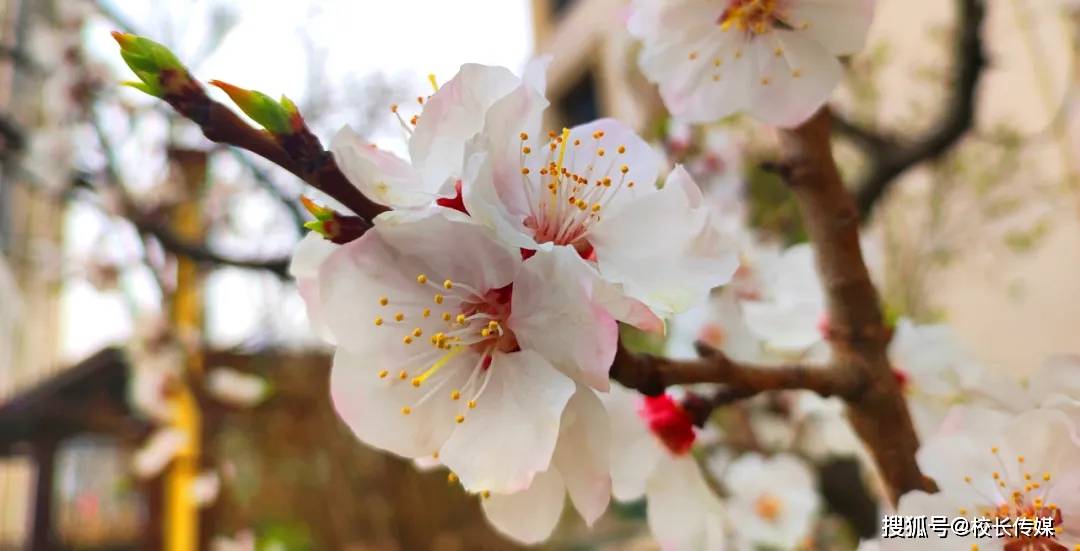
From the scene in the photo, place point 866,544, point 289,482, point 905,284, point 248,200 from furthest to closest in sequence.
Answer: point 289,482, point 248,200, point 905,284, point 866,544

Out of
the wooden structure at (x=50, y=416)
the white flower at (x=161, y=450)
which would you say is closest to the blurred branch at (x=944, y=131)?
the white flower at (x=161, y=450)

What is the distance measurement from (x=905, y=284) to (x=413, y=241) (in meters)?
1.59

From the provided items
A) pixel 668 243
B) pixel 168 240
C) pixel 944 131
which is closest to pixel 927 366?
pixel 668 243

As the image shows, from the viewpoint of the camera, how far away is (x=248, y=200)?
6.17 ft

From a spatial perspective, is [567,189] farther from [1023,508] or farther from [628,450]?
[1023,508]

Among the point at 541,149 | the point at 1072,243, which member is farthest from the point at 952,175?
the point at 541,149

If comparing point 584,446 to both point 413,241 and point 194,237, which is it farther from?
point 194,237

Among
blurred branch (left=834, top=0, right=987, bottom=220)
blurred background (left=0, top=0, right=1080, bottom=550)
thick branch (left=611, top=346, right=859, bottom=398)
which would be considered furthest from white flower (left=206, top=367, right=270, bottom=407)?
thick branch (left=611, top=346, right=859, bottom=398)

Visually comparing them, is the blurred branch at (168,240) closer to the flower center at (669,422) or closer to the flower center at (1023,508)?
the flower center at (669,422)

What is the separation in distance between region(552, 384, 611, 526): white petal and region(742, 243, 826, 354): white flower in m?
0.21

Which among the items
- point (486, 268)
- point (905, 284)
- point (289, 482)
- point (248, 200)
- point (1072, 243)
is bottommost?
point (289, 482)

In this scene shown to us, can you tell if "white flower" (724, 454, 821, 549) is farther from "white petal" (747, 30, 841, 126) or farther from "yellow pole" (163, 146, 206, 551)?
"yellow pole" (163, 146, 206, 551)

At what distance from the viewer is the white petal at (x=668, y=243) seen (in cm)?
30

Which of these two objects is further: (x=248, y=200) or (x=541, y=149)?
(x=248, y=200)
